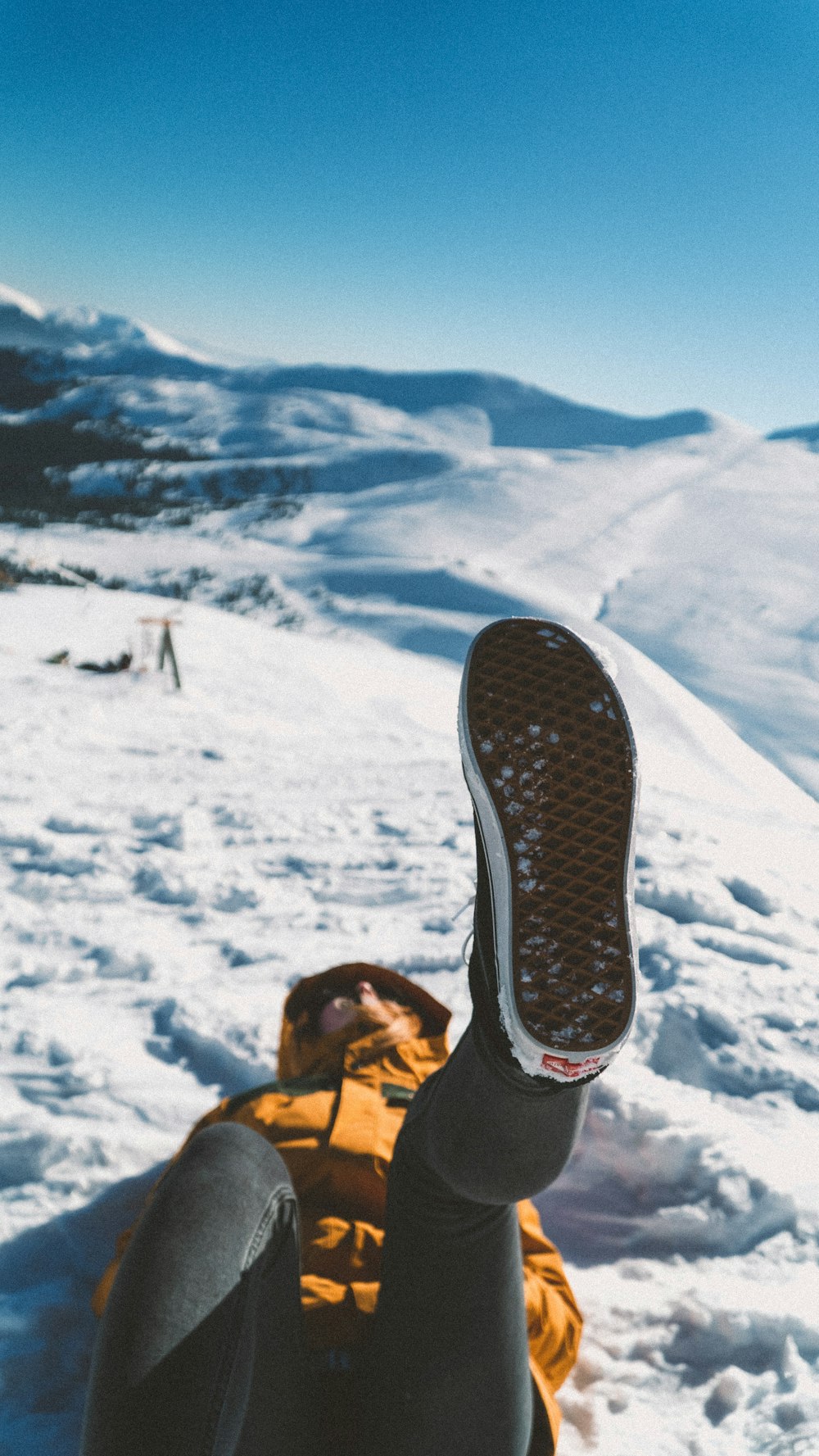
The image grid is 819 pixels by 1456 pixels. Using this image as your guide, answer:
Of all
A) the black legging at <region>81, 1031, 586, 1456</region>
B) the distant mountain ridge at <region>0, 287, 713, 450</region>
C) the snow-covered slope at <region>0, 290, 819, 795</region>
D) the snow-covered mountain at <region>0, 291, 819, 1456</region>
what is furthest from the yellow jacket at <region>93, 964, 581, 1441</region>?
the distant mountain ridge at <region>0, 287, 713, 450</region>

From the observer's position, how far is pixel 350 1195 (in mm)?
1523

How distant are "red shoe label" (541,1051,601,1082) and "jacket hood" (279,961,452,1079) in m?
0.98

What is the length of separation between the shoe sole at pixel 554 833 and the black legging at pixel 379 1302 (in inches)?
3.5

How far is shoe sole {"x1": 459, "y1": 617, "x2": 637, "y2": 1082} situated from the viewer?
1.03m

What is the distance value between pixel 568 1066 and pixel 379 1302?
537 millimetres

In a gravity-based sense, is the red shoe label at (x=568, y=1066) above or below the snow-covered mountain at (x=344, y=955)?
above

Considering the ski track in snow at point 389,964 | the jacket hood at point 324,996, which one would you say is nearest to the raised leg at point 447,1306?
the ski track in snow at point 389,964

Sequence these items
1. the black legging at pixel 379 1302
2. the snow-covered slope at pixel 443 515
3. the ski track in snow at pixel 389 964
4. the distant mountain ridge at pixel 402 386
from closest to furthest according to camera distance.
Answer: the black legging at pixel 379 1302, the ski track in snow at pixel 389 964, the snow-covered slope at pixel 443 515, the distant mountain ridge at pixel 402 386

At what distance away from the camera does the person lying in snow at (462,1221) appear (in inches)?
38.9

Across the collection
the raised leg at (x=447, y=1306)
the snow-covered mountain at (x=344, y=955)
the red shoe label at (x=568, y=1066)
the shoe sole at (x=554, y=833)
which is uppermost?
the shoe sole at (x=554, y=833)

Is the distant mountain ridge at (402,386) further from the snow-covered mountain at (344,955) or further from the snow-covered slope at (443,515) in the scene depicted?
the snow-covered mountain at (344,955)

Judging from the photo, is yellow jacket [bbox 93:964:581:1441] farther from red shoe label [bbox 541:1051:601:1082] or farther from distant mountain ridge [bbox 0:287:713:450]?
distant mountain ridge [bbox 0:287:713:450]

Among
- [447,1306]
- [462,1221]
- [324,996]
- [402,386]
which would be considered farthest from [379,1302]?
[402,386]

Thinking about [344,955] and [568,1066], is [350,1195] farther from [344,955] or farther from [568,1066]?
[344,955]
